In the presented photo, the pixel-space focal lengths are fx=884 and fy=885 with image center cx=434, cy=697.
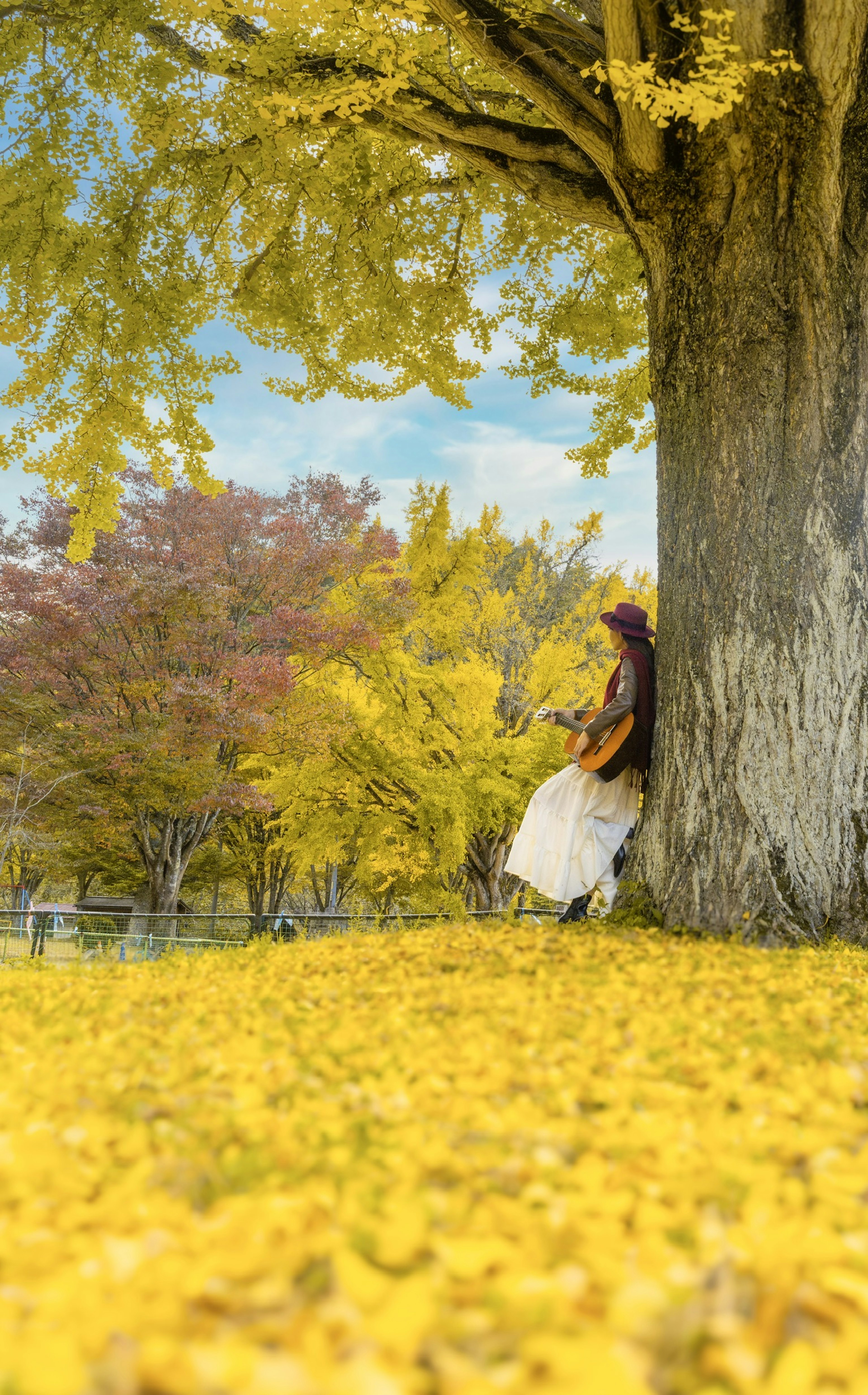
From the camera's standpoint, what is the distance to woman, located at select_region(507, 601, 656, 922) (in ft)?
16.8

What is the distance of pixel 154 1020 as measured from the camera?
2.43 m

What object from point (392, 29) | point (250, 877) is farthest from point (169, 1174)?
point (250, 877)

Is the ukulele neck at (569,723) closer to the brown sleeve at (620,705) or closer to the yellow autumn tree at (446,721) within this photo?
the brown sleeve at (620,705)

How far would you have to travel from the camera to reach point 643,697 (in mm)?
5051

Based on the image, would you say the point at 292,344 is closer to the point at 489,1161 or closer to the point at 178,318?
the point at 178,318

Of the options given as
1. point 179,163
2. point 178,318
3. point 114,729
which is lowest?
point 114,729

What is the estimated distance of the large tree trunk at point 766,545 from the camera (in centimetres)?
414

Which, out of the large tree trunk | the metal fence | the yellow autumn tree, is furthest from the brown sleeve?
the yellow autumn tree

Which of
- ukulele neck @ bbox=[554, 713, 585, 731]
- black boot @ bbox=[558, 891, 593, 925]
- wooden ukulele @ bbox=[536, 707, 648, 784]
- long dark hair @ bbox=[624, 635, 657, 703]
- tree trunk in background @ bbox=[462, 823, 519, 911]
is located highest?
long dark hair @ bbox=[624, 635, 657, 703]

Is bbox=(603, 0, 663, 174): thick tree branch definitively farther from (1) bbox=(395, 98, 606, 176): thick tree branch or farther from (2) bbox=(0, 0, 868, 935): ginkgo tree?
(1) bbox=(395, 98, 606, 176): thick tree branch

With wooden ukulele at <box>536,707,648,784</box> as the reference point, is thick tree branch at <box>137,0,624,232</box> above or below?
above

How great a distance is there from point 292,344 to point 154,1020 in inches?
276

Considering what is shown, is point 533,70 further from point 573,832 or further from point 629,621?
point 573,832

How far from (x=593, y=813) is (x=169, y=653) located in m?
10.2
